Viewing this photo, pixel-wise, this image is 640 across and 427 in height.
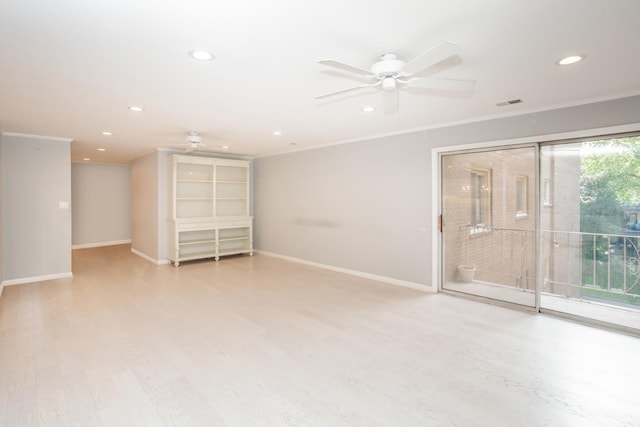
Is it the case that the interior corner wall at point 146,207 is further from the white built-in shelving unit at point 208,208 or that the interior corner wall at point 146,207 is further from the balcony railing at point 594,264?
the balcony railing at point 594,264

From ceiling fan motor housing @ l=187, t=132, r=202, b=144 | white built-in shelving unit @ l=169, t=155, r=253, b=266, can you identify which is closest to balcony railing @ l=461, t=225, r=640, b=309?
ceiling fan motor housing @ l=187, t=132, r=202, b=144

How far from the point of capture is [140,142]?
5.58 metres

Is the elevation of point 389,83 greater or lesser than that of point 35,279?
greater

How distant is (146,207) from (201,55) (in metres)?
5.77

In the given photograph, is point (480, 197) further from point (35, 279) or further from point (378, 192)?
point (35, 279)

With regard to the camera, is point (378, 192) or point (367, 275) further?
point (367, 275)

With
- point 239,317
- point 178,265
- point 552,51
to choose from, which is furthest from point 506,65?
point 178,265

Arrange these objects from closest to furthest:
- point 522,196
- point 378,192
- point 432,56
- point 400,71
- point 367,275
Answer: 1. point 432,56
2. point 400,71
3. point 522,196
4. point 378,192
5. point 367,275

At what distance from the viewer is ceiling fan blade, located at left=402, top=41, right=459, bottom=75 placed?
166 cm

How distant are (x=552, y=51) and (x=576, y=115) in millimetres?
1623

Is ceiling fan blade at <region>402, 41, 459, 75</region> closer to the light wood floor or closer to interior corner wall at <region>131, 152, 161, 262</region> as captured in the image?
the light wood floor

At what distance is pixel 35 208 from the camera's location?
4.98 m

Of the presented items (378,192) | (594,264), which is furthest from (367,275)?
(594,264)

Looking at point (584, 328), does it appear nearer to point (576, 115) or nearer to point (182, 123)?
point (576, 115)
